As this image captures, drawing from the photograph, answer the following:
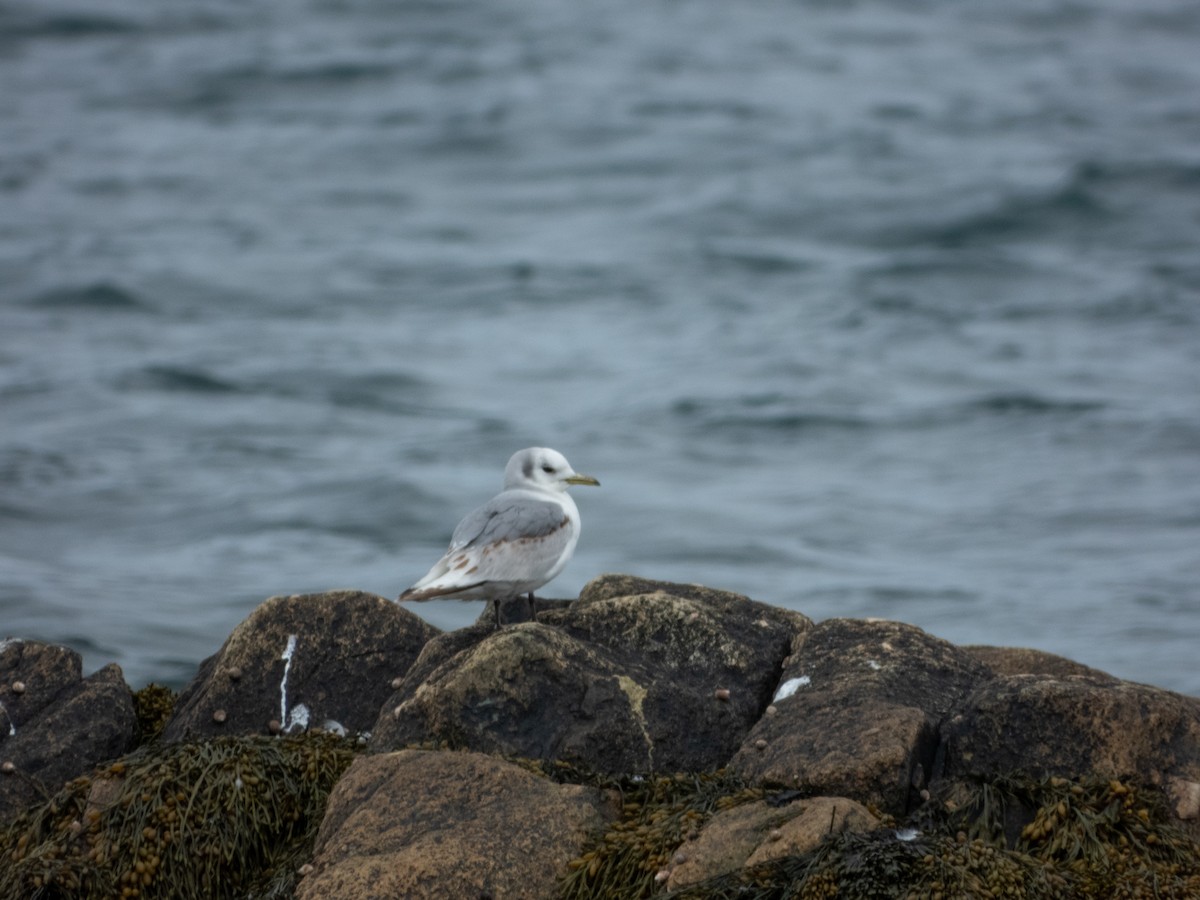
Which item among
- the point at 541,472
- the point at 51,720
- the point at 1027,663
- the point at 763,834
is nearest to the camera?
the point at 763,834

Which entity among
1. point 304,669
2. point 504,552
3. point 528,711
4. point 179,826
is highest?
point 504,552

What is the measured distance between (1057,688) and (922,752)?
508mm

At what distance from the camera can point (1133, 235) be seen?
74.2 feet

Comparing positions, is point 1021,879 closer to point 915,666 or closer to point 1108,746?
point 1108,746

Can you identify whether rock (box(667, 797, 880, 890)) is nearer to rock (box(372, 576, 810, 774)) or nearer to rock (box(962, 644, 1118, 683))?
rock (box(372, 576, 810, 774))

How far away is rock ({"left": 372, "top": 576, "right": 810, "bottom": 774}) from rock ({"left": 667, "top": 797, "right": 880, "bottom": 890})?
652mm

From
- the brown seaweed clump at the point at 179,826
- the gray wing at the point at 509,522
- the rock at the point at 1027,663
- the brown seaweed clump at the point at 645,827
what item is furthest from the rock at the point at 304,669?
the rock at the point at 1027,663

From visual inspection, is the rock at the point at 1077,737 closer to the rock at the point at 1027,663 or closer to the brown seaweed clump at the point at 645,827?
the brown seaweed clump at the point at 645,827

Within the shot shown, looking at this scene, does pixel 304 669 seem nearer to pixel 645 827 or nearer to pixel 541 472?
pixel 541 472

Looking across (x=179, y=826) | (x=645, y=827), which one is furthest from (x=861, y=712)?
(x=179, y=826)

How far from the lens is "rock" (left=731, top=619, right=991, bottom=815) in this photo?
475 centimetres

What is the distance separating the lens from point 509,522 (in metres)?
6.09

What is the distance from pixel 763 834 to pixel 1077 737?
115cm

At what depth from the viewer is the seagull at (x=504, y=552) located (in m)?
5.88
